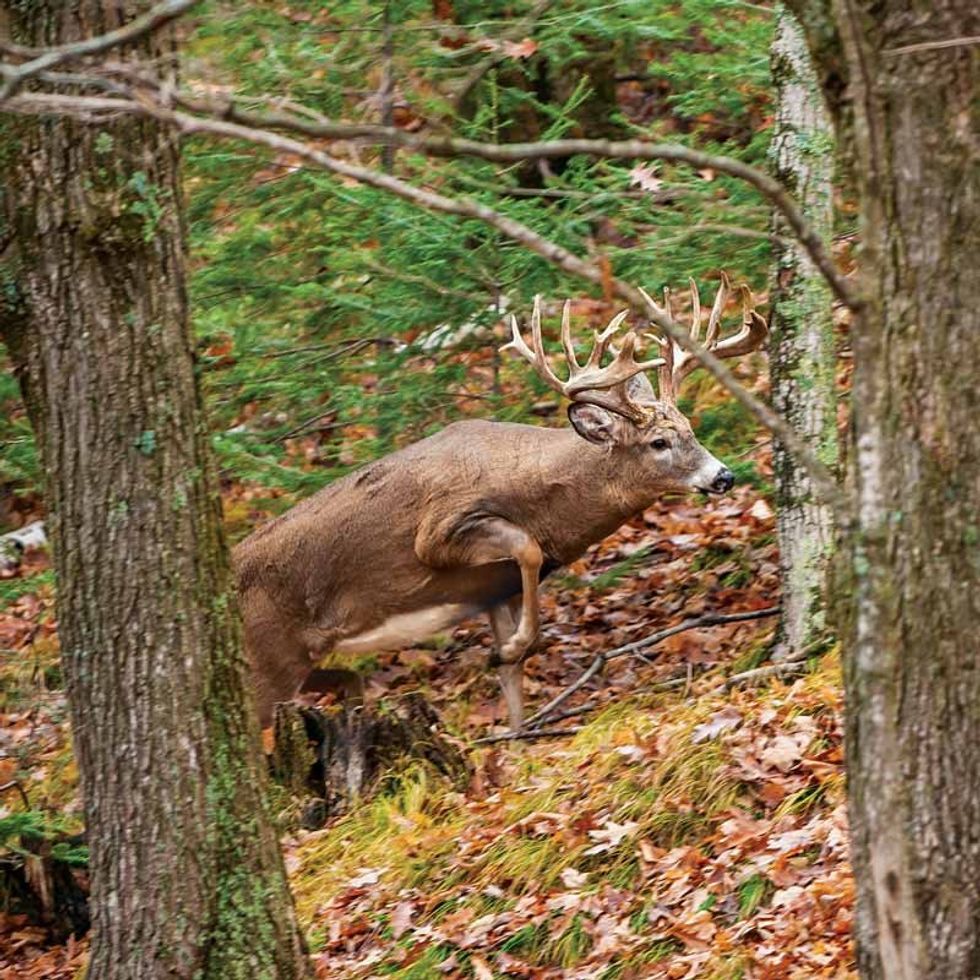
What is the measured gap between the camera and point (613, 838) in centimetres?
733

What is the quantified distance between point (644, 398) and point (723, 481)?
92 cm

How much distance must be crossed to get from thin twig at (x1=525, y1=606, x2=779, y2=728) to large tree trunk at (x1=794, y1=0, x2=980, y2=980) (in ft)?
19.3

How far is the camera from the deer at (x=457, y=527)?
34.9 ft

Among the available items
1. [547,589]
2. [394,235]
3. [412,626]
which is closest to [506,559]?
[412,626]

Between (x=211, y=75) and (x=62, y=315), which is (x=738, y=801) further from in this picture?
(x=211, y=75)

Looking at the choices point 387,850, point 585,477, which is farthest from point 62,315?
point 585,477

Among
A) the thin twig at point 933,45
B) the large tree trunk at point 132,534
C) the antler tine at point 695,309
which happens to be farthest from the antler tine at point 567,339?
the thin twig at point 933,45

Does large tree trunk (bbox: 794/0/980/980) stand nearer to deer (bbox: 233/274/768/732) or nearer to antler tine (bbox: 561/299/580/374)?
antler tine (bbox: 561/299/580/374)

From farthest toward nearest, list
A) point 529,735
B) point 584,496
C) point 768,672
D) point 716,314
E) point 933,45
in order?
point 584,496 < point 716,314 < point 529,735 < point 768,672 < point 933,45

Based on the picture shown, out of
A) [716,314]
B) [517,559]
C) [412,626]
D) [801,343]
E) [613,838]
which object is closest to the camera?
[613,838]

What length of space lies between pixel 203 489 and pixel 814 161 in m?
4.02

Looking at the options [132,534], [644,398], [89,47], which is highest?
[89,47]

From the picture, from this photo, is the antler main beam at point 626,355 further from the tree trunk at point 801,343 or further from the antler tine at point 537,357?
the tree trunk at point 801,343

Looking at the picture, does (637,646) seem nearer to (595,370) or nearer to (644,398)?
(644,398)
